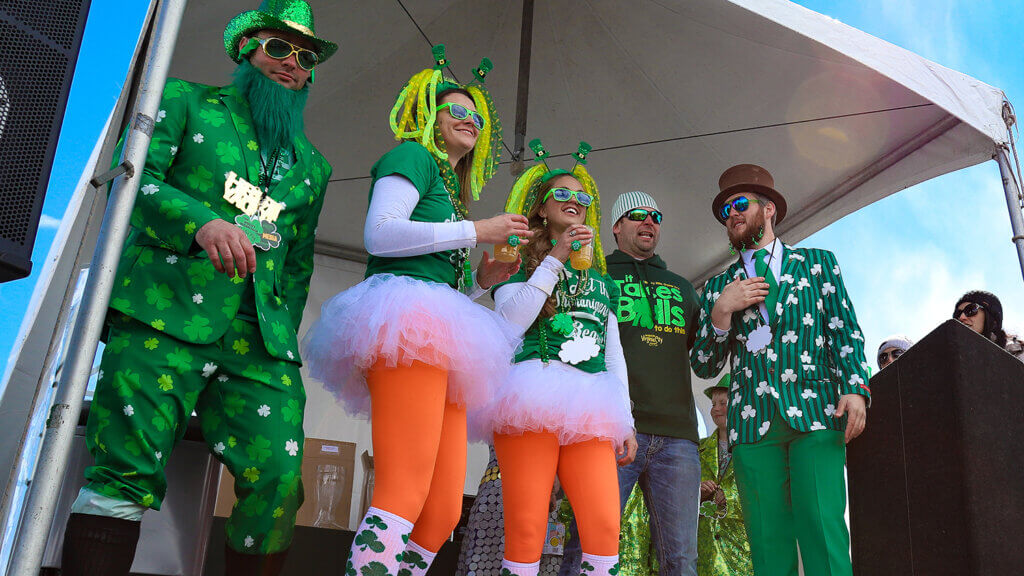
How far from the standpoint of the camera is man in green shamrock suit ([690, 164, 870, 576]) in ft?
9.00

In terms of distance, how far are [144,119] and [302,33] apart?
2.84ft

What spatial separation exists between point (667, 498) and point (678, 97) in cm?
269

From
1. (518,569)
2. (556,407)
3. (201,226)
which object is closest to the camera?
(201,226)

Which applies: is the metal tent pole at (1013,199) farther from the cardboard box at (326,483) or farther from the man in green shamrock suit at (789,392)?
the cardboard box at (326,483)

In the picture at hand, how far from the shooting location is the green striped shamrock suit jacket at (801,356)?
2832mm

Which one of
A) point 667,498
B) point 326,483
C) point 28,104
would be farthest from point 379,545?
point 326,483

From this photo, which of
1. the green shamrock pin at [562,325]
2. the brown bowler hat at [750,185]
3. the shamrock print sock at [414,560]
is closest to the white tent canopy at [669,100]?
the brown bowler hat at [750,185]

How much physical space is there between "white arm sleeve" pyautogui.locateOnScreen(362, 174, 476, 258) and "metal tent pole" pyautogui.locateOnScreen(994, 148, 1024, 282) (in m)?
2.56

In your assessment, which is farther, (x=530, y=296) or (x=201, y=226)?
(x=530, y=296)

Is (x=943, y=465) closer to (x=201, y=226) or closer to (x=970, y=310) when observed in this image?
(x=970, y=310)

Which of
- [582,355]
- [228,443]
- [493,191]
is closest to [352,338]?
[228,443]

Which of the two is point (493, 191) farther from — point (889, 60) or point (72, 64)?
point (72, 64)

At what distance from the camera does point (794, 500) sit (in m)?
2.78

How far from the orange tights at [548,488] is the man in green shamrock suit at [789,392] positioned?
60cm
